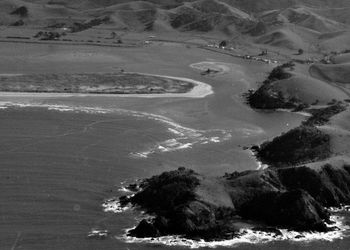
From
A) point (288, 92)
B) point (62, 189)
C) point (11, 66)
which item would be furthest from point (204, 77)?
point (62, 189)

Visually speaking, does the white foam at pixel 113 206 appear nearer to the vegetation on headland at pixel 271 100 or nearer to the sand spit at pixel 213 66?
the vegetation on headland at pixel 271 100

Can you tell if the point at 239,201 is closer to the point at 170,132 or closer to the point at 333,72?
the point at 170,132

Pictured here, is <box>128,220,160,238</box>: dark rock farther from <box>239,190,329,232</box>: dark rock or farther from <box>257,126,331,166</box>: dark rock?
<box>257,126,331,166</box>: dark rock

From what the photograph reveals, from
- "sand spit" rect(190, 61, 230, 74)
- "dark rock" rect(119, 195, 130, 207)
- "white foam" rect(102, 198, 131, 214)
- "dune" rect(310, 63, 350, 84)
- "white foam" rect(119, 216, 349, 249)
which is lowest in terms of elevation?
"sand spit" rect(190, 61, 230, 74)

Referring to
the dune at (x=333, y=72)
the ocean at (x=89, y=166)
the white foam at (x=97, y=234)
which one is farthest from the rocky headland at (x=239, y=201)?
the dune at (x=333, y=72)

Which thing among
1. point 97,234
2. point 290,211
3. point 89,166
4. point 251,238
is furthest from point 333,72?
point 97,234

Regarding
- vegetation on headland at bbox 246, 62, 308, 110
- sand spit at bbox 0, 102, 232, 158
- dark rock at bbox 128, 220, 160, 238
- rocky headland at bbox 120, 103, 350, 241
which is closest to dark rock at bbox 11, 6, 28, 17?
vegetation on headland at bbox 246, 62, 308, 110
